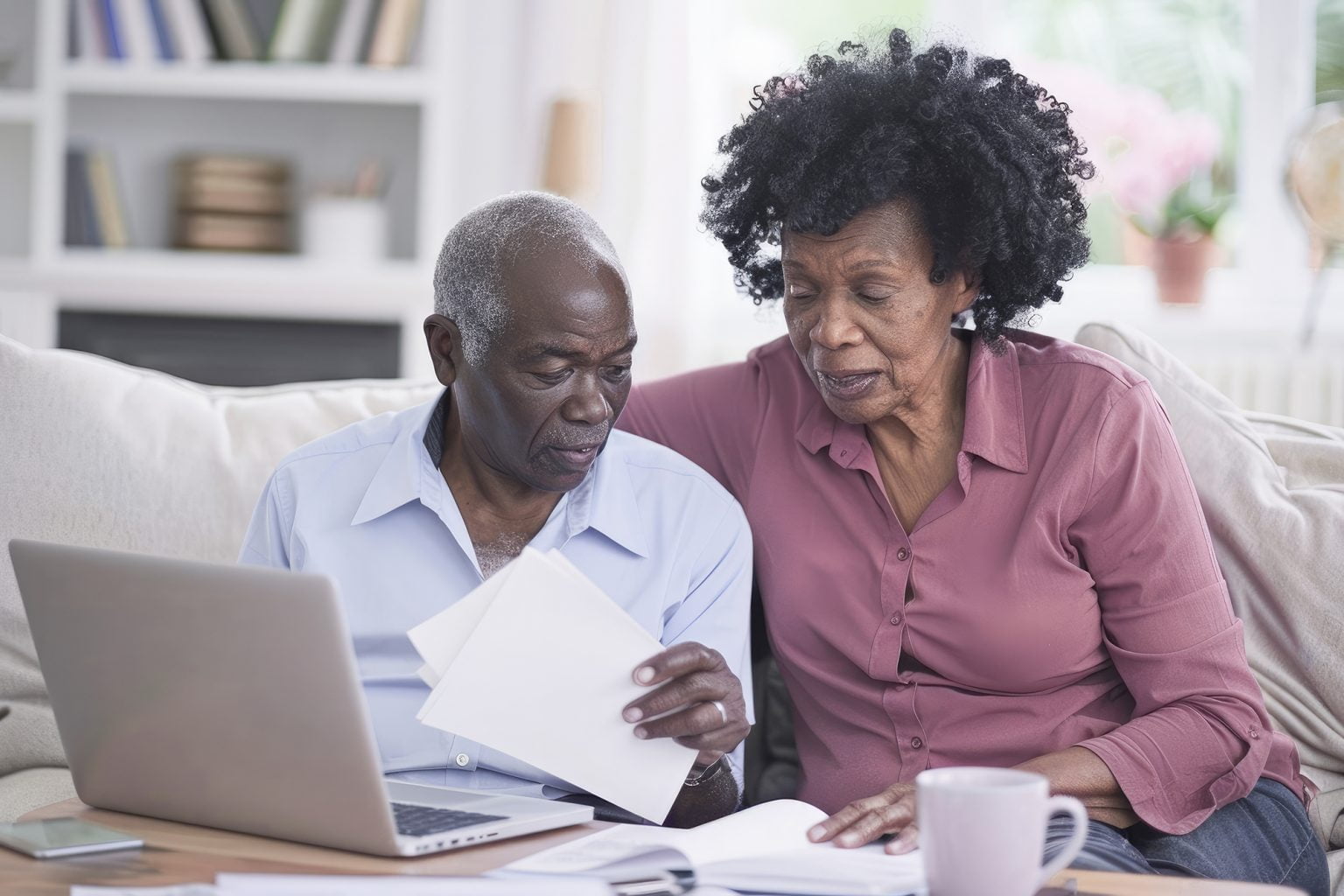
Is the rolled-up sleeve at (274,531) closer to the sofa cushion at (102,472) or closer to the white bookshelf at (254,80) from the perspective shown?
the sofa cushion at (102,472)

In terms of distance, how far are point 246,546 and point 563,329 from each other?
0.44 metres

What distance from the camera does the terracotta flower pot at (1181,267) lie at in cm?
347

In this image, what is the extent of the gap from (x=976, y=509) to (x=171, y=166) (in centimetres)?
293

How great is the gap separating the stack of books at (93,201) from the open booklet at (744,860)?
3.06m

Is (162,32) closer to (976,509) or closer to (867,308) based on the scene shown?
(867,308)

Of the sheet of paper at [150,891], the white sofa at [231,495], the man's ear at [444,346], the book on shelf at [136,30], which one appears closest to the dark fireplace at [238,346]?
the book on shelf at [136,30]

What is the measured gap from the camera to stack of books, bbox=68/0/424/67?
361 cm

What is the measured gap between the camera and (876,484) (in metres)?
1.64

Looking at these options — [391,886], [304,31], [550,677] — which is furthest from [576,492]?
[304,31]

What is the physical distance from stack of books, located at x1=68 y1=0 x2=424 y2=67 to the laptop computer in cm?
279

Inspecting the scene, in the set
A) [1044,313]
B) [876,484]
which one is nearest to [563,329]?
[876,484]

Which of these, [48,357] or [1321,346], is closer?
[48,357]

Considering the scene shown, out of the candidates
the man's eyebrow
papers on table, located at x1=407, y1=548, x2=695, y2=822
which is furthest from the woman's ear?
papers on table, located at x1=407, y1=548, x2=695, y2=822

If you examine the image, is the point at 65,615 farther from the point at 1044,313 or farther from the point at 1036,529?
the point at 1044,313
